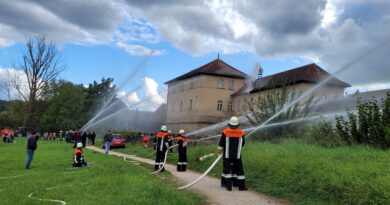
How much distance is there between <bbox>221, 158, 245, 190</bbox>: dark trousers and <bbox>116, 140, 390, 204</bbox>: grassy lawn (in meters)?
0.80

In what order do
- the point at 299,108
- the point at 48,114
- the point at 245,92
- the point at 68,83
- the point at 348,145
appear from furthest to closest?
the point at 68,83, the point at 48,114, the point at 245,92, the point at 299,108, the point at 348,145

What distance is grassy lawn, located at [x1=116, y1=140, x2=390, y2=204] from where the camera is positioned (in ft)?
29.9

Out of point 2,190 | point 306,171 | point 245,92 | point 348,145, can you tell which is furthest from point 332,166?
point 245,92

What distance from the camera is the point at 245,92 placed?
2835 inches

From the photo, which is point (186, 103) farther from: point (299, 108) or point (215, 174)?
point (215, 174)

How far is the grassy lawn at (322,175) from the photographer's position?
9.12 meters

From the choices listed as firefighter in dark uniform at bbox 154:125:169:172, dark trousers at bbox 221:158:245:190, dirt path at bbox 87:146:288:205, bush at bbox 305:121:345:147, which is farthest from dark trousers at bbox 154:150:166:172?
bush at bbox 305:121:345:147

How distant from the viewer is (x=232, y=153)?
11367mm

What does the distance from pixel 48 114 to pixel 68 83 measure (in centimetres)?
967

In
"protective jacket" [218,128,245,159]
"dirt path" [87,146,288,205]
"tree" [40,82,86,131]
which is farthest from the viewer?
"tree" [40,82,86,131]

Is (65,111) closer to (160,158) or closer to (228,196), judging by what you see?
(160,158)

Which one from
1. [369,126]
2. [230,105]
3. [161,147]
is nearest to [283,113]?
[369,126]

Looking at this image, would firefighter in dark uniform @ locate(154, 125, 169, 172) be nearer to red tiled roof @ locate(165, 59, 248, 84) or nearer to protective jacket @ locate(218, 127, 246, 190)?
protective jacket @ locate(218, 127, 246, 190)

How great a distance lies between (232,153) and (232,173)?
77 centimetres
